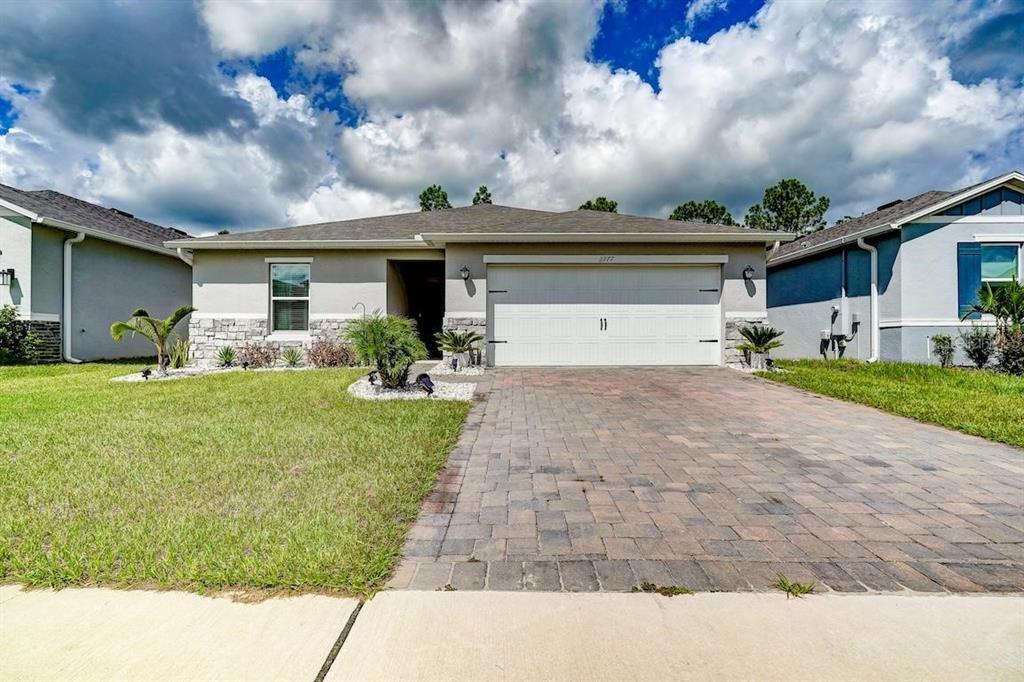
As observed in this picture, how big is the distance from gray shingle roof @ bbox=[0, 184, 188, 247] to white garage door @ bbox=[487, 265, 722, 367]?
1163 cm

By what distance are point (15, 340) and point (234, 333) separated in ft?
16.7

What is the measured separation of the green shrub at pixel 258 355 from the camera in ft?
34.1

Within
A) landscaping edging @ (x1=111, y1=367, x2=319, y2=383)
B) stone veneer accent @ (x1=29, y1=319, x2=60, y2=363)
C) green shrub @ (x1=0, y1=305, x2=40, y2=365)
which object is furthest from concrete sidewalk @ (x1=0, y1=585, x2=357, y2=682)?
stone veneer accent @ (x1=29, y1=319, x2=60, y2=363)

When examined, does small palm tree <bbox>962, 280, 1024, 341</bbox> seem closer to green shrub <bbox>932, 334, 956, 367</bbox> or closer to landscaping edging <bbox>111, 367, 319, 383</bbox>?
green shrub <bbox>932, 334, 956, 367</bbox>

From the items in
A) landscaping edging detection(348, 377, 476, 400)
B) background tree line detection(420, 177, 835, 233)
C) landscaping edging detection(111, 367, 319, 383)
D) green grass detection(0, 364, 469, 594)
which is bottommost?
green grass detection(0, 364, 469, 594)

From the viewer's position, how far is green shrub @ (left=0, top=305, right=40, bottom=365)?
398 inches

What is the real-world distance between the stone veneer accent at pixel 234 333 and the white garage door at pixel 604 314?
14.2ft

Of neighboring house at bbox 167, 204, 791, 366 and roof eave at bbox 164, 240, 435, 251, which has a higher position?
roof eave at bbox 164, 240, 435, 251

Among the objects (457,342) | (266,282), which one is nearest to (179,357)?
(266,282)

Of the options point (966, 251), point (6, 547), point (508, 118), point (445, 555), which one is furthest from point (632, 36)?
point (6, 547)

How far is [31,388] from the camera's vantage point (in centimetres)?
721

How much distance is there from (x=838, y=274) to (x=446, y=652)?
49.4 ft

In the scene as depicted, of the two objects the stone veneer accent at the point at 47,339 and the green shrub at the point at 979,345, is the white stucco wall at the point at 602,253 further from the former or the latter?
the stone veneer accent at the point at 47,339

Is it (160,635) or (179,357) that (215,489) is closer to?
(160,635)
